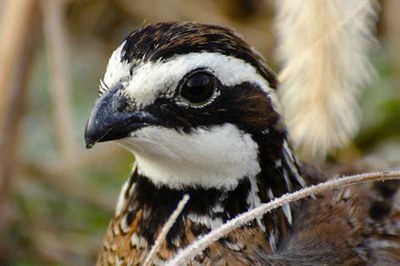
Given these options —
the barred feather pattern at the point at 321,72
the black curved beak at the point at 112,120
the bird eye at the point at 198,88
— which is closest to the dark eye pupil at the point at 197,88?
the bird eye at the point at 198,88

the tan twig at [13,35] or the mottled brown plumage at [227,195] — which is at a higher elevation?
Result: the tan twig at [13,35]

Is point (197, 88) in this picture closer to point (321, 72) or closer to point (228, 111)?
point (228, 111)

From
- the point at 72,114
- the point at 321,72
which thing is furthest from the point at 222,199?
the point at 72,114

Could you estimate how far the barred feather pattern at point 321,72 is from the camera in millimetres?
3418

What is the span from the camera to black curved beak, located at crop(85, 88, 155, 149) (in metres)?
2.79

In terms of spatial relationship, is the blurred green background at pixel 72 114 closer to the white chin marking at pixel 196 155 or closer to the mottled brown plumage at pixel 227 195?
the mottled brown plumage at pixel 227 195

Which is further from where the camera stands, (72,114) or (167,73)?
(72,114)

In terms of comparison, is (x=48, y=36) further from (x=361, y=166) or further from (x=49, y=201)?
(x=361, y=166)

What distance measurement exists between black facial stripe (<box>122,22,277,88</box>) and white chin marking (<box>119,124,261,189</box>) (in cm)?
20

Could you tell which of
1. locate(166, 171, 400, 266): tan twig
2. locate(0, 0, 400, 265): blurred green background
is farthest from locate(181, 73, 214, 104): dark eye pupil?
locate(0, 0, 400, 265): blurred green background

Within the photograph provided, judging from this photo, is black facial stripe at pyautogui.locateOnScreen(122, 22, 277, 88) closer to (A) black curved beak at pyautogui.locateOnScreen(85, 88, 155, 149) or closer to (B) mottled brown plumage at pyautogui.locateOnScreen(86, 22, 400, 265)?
(B) mottled brown plumage at pyautogui.locateOnScreen(86, 22, 400, 265)

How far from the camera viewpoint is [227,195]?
2.98 m

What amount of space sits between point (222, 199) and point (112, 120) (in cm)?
42

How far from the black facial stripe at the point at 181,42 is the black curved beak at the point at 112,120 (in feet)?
0.42
